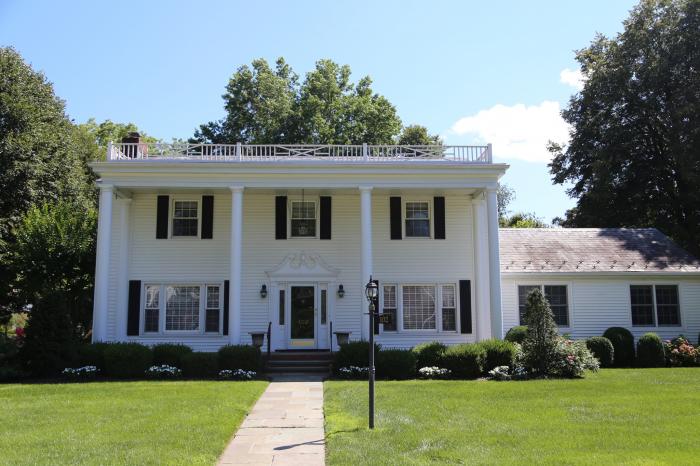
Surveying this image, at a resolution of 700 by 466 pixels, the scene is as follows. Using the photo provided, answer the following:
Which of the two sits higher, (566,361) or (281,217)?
(281,217)

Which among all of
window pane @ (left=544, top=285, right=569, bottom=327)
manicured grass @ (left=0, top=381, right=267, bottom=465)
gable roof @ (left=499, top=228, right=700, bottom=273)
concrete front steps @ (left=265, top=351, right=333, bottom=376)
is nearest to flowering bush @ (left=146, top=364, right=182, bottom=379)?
manicured grass @ (left=0, top=381, right=267, bottom=465)

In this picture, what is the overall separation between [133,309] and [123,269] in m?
1.39

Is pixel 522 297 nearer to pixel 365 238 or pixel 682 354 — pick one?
pixel 682 354

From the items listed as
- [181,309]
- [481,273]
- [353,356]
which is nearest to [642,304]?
[481,273]

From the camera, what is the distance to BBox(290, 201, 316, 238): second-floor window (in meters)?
21.0

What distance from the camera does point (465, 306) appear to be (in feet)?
67.7

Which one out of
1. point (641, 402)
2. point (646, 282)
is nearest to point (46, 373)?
point (641, 402)

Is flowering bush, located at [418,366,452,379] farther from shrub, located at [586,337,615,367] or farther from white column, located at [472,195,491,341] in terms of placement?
shrub, located at [586,337,615,367]

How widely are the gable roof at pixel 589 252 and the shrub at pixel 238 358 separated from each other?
31.3 ft

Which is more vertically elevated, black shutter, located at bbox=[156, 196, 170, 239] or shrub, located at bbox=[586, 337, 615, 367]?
black shutter, located at bbox=[156, 196, 170, 239]

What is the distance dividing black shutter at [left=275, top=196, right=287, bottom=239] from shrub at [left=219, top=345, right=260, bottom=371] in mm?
4960

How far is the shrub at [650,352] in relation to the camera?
19469 millimetres

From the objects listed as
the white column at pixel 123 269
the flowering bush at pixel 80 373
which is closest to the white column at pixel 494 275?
the flowering bush at pixel 80 373

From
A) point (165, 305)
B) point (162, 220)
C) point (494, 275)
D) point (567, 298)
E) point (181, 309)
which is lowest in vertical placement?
point (181, 309)
